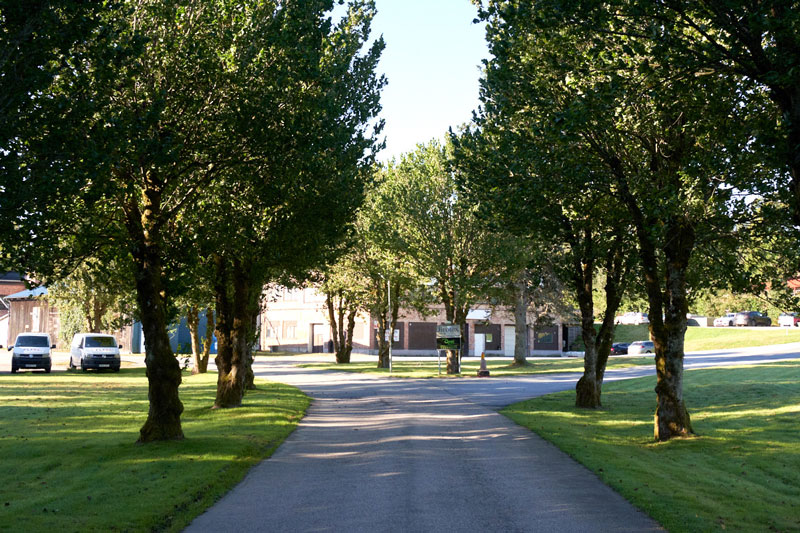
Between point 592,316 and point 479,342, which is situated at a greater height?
point 592,316

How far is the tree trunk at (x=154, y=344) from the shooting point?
15.3m

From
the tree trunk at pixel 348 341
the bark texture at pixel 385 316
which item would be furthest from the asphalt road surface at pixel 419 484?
the tree trunk at pixel 348 341

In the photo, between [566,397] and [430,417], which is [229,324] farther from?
[566,397]

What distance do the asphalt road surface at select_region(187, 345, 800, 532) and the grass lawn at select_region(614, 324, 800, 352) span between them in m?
51.4

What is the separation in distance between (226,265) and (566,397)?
14083 mm

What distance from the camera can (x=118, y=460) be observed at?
13492 millimetres

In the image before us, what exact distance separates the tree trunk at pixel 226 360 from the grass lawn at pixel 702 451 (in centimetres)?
881

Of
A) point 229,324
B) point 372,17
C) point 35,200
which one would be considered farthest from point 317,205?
point 35,200

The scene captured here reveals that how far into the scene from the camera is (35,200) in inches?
406

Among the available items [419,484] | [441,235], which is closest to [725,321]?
[441,235]

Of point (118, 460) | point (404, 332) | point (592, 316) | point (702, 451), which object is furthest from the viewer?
point (404, 332)

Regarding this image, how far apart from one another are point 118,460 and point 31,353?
37.1m

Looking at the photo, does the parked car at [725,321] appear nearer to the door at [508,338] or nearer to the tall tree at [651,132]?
the door at [508,338]

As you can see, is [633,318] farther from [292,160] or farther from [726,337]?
[292,160]
